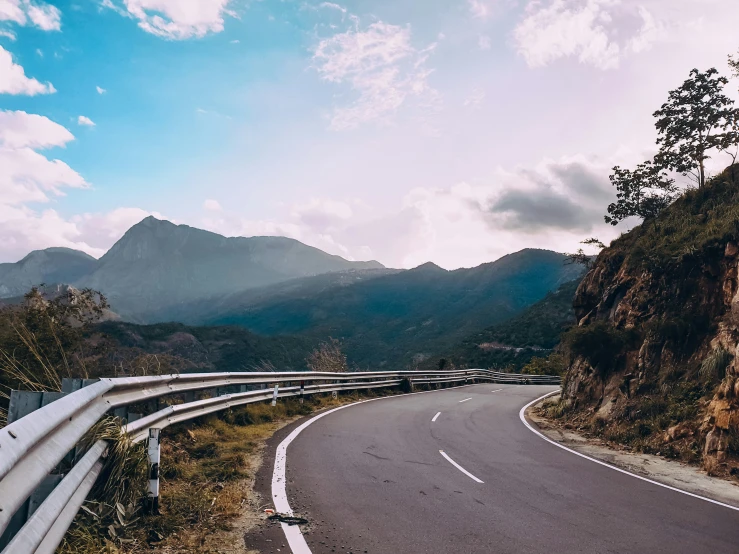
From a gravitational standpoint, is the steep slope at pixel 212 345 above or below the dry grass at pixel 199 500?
below

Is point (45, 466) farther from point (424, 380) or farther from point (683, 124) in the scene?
point (683, 124)

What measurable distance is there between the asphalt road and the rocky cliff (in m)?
2.82

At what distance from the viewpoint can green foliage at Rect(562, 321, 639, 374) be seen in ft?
50.6

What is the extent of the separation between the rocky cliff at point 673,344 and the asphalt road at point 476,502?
2817mm

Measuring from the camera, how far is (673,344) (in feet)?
45.2

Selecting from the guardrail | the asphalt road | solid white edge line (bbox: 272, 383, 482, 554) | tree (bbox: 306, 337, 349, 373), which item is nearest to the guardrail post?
the guardrail

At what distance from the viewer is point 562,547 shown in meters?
5.18

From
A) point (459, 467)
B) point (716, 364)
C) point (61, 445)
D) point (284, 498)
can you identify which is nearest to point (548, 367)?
point (716, 364)

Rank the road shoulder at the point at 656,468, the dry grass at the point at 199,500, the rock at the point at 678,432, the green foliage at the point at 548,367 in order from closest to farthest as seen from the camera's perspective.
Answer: the dry grass at the point at 199,500 → the road shoulder at the point at 656,468 → the rock at the point at 678,432 → the green foliage at the point at 548,367

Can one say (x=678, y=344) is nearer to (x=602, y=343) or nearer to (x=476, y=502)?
(x=602, y=343)

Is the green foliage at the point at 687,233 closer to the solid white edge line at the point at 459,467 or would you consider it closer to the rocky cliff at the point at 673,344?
the rocky cliff at the point at 673,344

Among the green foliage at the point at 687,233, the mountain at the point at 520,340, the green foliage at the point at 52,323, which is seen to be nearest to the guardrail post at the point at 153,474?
the green foliage at the point at 52,323

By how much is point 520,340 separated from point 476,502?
75.3 meters

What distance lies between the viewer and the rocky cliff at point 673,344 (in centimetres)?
1100
